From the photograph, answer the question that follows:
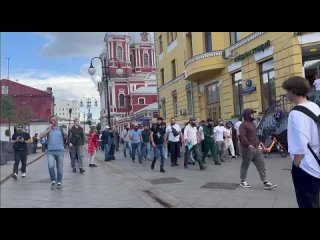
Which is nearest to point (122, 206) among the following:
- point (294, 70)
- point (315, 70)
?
point (294, 70)

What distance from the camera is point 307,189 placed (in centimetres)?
358

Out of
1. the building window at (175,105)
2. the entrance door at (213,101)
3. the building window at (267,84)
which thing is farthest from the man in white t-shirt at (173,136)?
the building window at (175,105)

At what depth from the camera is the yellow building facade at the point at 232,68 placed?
1619 cm

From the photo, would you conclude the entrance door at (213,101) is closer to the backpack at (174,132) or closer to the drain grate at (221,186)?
the backpack at (174,132)

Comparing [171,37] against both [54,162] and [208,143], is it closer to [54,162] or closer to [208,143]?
[208,143]

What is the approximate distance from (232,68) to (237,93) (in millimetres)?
1331

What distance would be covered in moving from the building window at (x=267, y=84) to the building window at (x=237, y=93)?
2040 mm

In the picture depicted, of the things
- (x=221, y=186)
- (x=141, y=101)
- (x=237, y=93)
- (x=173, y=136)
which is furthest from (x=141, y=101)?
(x=221, y=186)
